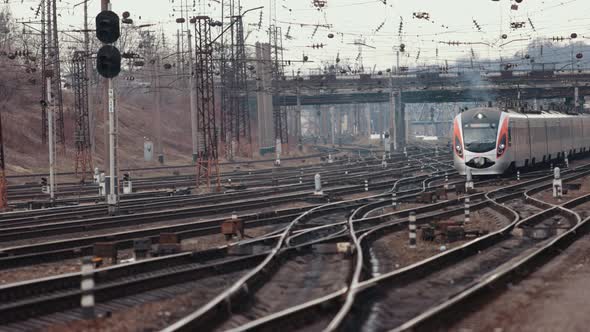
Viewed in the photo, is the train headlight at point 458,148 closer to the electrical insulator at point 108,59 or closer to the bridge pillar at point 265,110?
the electrical insulator at point 108,59

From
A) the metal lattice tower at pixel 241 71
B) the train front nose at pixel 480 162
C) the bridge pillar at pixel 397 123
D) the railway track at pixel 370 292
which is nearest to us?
the railway track at pixel 370 292

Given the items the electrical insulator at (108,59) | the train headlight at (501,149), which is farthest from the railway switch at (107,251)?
the train headlight at (501,149)

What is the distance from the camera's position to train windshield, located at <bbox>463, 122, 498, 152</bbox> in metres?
41.1

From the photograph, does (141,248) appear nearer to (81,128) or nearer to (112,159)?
(112,159)

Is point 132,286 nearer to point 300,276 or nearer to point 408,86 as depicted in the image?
point 300,276

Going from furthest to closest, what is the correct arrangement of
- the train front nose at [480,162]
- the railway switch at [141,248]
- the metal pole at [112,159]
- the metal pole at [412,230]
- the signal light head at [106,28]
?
the train front nose at [480,162], the metal pole at [112,159], the signal light head at [106,28], the metal pole at [412,230], the railway switch at [141,248]

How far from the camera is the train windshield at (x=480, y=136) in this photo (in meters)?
41.1

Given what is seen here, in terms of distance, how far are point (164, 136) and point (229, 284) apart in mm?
79773

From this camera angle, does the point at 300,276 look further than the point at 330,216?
No

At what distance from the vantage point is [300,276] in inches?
656

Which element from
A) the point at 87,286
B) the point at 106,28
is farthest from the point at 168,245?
the point at 106,28

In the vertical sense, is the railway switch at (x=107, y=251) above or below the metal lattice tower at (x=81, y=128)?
below

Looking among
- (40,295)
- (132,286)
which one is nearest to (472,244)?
(132,286)

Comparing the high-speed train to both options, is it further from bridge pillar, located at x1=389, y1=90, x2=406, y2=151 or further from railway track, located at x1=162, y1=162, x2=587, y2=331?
bridge pillar, located at x1=389, y1=90, x2=406, y2=151
